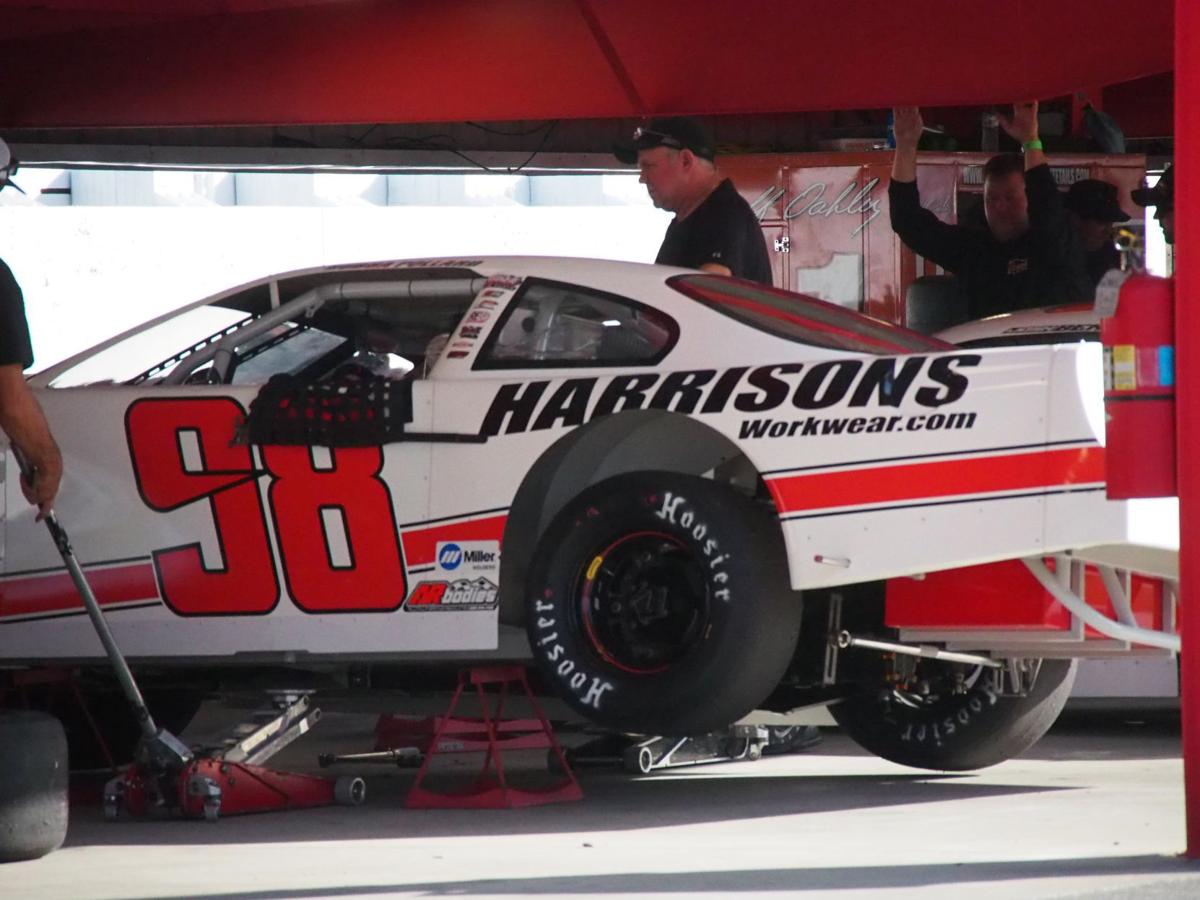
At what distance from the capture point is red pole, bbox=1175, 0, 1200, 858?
4.96 m

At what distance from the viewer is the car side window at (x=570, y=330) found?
6.27m

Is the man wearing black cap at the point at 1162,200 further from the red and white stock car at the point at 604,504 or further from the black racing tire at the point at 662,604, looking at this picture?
the black racing tire at the point at 662,604

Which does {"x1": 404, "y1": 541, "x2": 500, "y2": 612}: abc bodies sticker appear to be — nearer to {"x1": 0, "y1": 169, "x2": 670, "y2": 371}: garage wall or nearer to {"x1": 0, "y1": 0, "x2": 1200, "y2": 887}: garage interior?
{"x1": 0, "y1": 0, "x2": 1200, "y2": 887}: garage interior

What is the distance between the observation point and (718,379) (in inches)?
235

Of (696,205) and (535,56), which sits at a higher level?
(535,56)

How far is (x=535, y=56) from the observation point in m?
11.1

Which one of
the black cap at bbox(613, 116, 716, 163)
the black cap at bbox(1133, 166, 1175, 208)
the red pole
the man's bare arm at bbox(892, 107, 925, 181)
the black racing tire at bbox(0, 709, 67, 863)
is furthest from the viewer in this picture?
the man's bare arm at bbox(892, 107, 925, 181)

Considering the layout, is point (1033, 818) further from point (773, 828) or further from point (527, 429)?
point (527, 429)

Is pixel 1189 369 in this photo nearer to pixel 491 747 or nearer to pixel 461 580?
pixel 461 580

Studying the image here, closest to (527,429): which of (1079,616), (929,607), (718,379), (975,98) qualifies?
(718,379)

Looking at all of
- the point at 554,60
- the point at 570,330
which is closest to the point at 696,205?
the point at 570,330

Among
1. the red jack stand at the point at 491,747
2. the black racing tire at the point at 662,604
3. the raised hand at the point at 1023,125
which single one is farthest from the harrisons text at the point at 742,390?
the raised hand at the point at 1023,125

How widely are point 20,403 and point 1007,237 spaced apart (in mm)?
5005

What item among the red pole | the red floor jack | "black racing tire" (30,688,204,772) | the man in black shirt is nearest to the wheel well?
the red floor jack
